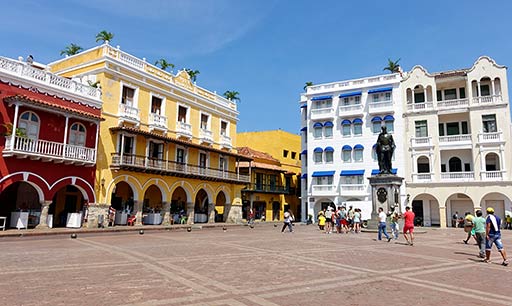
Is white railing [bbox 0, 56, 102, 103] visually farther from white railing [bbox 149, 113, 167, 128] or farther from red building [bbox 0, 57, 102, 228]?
white railing [bbox 149, 113, 167, 128]

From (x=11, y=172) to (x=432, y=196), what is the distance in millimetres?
34175

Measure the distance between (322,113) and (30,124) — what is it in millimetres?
29289

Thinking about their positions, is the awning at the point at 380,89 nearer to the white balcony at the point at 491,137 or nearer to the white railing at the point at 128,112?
the white balcony at the point at 491,137

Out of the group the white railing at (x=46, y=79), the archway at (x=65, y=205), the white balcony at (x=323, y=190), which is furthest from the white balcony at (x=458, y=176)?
the archway at (x=65, y=205)

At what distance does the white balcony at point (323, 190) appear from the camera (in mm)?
40037

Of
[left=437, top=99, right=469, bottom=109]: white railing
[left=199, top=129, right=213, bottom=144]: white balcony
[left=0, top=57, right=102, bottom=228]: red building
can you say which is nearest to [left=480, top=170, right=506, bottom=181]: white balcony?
[left=437, top=99, right=469, bottom=109]: white railing

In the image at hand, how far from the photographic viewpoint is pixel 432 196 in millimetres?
36500

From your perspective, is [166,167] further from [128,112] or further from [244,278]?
[244,278]

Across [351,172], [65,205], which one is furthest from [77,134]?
[351,172]

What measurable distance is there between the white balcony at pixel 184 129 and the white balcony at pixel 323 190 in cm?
1598

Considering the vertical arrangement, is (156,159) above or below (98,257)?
above

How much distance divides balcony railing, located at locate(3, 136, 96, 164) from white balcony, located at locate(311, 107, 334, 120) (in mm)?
25558

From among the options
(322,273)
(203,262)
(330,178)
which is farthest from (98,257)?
(330,178)

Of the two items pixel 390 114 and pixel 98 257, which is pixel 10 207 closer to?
pixel 98 257
